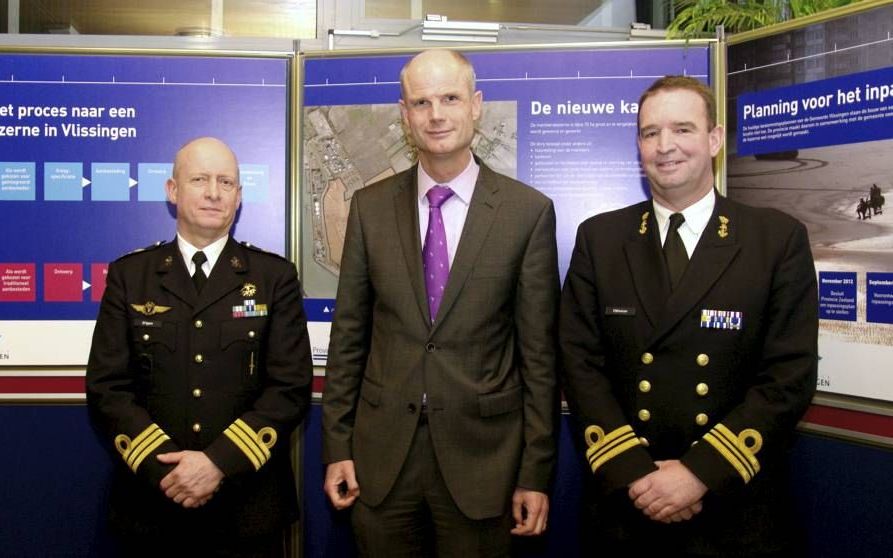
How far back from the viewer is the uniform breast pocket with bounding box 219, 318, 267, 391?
7.72 feet

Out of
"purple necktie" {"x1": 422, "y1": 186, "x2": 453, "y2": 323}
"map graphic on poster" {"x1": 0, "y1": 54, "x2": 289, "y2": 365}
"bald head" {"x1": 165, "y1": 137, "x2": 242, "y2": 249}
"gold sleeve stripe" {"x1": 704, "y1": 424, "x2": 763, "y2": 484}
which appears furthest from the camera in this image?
"map graphic on poster" {"x1": 0, "y1": 54, "x2": 289, "y2": 365}

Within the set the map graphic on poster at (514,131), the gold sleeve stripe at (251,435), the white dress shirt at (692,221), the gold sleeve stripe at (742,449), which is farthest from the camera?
the map graphic on poster at (514,131)

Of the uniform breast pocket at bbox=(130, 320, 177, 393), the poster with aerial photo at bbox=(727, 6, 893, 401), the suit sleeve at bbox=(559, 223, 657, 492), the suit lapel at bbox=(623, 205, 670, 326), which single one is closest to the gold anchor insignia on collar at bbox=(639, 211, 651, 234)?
the suit lapel at bbox=(623, 205, 670, 326)

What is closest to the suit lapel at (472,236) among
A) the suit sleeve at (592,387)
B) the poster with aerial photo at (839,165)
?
the suit sleeve at (592,387)

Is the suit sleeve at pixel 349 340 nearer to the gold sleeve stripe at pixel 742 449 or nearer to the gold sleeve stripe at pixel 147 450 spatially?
the gold sleeve stripe at pixel 147 450

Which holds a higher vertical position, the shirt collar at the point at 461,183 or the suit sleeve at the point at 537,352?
the shirt collar at the point at 461,183

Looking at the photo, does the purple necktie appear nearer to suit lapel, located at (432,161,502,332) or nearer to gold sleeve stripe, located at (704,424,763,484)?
suit lapel, located at (432,161,502,332)

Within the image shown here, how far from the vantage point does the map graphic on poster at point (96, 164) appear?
3027 mm

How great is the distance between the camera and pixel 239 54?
309 cm

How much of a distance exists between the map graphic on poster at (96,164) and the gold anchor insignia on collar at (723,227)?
1710mm

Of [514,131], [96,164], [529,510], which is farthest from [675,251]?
[96,164]

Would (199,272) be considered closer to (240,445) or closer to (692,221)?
(240,445)

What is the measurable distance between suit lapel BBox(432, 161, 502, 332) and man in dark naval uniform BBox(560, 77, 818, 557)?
302 millimetres

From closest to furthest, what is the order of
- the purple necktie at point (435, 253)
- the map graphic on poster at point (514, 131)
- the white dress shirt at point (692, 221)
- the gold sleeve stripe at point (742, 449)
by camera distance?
the gold sleeve stripe at point (742, 449) → the white dress shirt at point (692, 221) → the purple necktie at point (435, 253) → the map graphic on poster at point (514, 131)
